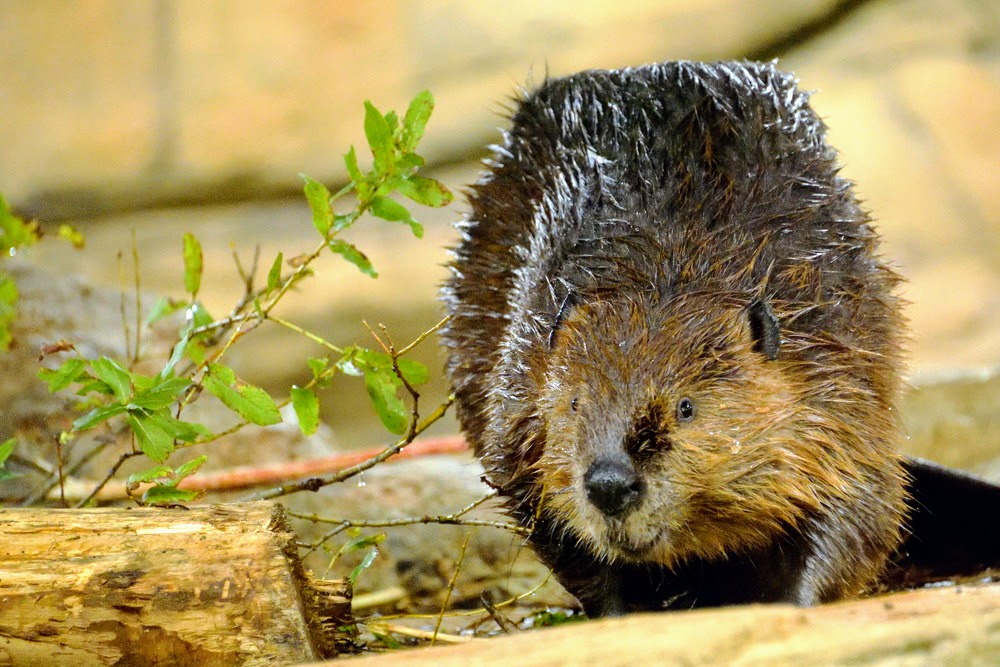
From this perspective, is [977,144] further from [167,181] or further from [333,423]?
[167,181]

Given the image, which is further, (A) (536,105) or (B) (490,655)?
(A) (536,105)

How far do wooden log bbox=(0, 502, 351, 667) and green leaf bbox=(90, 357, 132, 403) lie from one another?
36cm

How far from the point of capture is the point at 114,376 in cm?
228

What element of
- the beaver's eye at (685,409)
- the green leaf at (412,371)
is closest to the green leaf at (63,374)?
the green leaf at (412,371)

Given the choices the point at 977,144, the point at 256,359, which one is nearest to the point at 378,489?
the point at 256,359

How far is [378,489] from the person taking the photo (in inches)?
152

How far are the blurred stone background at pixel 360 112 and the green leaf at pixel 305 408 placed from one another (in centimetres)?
462

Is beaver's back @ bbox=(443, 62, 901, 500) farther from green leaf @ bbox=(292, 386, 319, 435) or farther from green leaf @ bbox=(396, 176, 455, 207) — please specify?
green leaf @ bbox=(292, 386, 319, 435)

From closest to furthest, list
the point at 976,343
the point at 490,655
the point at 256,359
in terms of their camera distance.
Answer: the point at 490,655 < the point at 976,343 < the point at 256,359

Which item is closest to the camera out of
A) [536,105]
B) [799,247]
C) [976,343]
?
[799,247]

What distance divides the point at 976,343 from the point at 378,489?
178 inches

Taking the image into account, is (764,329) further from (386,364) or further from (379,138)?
(379,138)

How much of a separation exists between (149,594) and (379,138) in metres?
1.23

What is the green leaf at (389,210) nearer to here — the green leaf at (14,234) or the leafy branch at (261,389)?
the leafy branch at (261,389)
